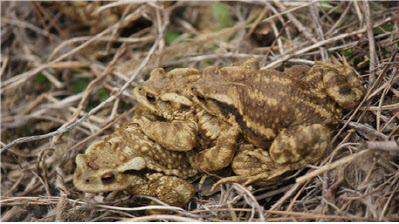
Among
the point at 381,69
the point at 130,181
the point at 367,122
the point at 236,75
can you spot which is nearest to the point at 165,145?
the point at 130,181

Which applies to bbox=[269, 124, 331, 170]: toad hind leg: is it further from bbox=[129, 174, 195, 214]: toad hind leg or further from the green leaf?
the green leaf

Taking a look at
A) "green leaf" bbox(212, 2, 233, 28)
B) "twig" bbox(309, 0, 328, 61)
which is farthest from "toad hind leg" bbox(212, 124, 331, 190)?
"green leaf" bbox(212, 2, 233, 28)

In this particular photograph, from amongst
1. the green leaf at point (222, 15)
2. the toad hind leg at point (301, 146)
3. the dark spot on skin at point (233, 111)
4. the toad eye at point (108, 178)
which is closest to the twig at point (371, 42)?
the toad hind leg at point (301, 146)

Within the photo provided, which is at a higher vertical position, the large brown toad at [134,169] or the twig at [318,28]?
the twig at [318,28]

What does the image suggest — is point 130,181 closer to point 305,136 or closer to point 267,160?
point 267,160

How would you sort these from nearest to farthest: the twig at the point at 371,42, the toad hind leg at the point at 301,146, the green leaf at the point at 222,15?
the toad hind leg at the point at 301,146 → the twig at the point at 371,42 → the green leaf at the point at 222,15

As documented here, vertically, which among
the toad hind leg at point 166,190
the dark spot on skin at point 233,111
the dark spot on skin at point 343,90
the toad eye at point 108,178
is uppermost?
the dark spot on skin at point 343,90

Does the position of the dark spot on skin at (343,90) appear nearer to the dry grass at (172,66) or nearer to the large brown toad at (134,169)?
the dry grass at (172,66)
